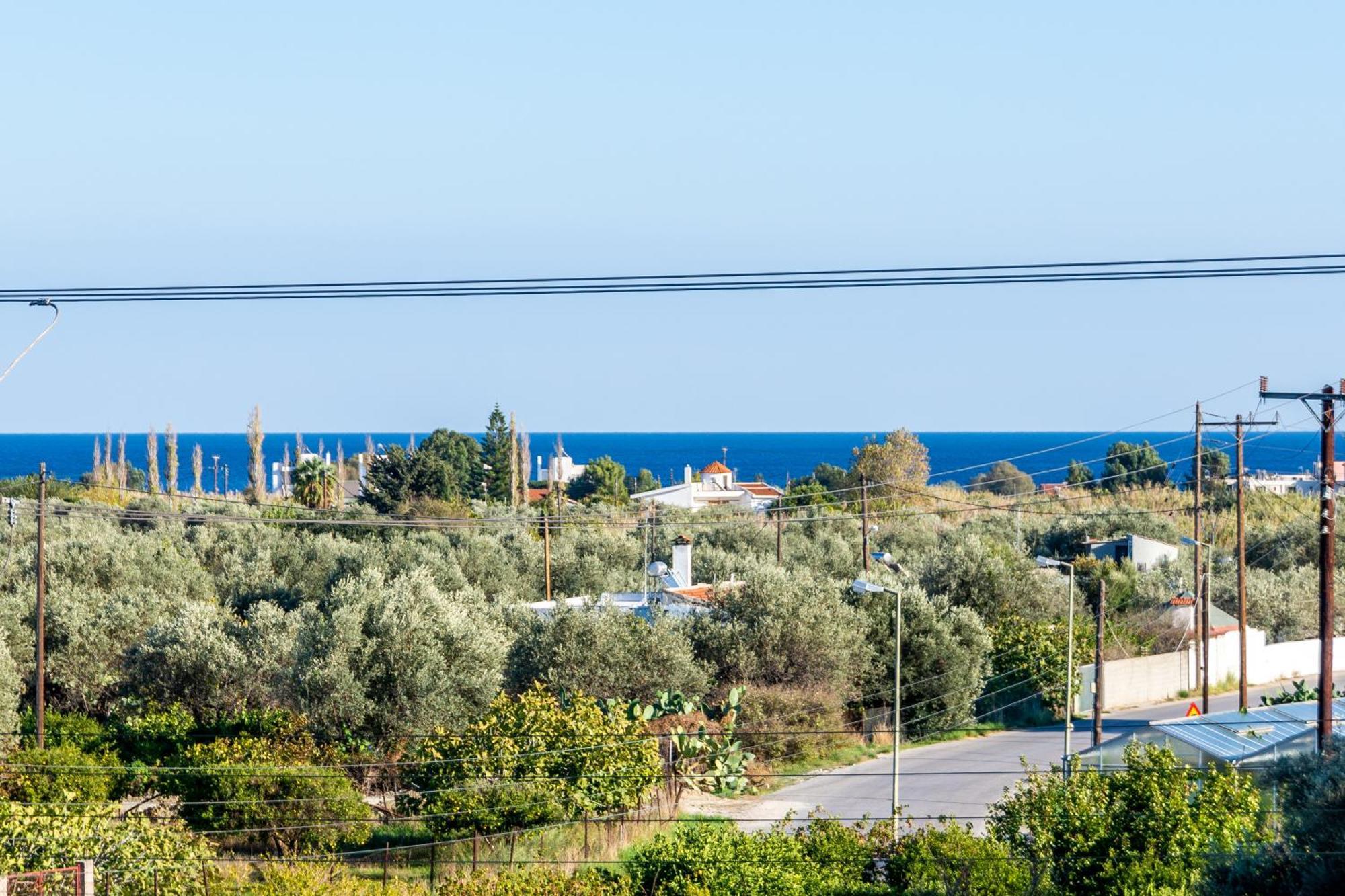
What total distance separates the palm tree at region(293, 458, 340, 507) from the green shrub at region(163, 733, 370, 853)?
47.2 metres

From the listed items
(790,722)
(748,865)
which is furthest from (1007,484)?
(748,865)

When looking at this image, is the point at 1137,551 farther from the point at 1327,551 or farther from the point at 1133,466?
the point at 1133,466

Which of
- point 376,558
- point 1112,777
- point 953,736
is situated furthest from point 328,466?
point 1112,777

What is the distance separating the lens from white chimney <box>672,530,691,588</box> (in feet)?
139

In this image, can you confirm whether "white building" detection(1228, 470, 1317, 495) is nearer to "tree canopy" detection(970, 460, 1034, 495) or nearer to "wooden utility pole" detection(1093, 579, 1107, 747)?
"tree canopy" detection(970, 460, 1034, 495)

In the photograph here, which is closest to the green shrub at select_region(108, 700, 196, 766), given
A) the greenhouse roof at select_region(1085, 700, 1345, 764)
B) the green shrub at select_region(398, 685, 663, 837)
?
the green shrub at select_region(398, 685, 663, 837)

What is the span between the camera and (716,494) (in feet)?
335

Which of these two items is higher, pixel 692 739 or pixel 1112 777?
pixel 1112 777

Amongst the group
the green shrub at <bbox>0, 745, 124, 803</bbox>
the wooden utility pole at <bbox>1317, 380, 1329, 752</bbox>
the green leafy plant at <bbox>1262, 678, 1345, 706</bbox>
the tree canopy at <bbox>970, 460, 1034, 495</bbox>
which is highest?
the wooden utility pole at <bbox>1317, 380, 1329, 752</bbox>

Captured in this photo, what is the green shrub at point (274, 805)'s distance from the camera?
79.1 ft

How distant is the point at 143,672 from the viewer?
1255 inches

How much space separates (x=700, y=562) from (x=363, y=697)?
23484mm

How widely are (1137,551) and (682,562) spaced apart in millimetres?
24145

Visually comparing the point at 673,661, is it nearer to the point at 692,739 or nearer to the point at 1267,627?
the point at 692,739
